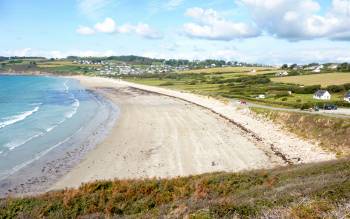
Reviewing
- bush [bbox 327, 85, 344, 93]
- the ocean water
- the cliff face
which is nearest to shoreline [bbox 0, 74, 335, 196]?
the cliff face

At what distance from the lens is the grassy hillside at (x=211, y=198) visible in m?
10.6

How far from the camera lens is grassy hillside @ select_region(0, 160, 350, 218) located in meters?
10.6

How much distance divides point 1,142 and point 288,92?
162ft

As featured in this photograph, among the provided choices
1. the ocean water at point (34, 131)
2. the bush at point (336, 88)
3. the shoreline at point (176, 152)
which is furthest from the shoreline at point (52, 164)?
the bush at point (336, 88)

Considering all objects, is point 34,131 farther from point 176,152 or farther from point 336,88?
point 336,88

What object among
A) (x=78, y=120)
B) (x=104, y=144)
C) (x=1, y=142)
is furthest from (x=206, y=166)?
(x=78, y=120)

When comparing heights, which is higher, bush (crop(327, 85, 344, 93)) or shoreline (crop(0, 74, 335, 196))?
bush (crop(327, 85, 344, 93))

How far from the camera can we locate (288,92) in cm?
7312

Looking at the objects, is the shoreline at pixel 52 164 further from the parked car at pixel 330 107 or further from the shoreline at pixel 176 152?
the parked car at pixel 330 107

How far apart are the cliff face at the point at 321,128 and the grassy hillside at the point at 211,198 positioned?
15078 millimetres

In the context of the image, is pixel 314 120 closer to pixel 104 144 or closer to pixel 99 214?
pixel 104 144

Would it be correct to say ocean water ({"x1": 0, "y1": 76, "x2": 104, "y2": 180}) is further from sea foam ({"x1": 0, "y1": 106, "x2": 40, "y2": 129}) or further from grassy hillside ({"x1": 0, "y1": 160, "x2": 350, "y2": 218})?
grassy hillside ({"x1": 0, "y1": 160, "x2": 350, "y2": 218})

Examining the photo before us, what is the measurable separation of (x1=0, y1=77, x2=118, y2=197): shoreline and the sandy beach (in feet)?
2.62

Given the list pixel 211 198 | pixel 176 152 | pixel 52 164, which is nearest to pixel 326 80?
pixel 176 152
